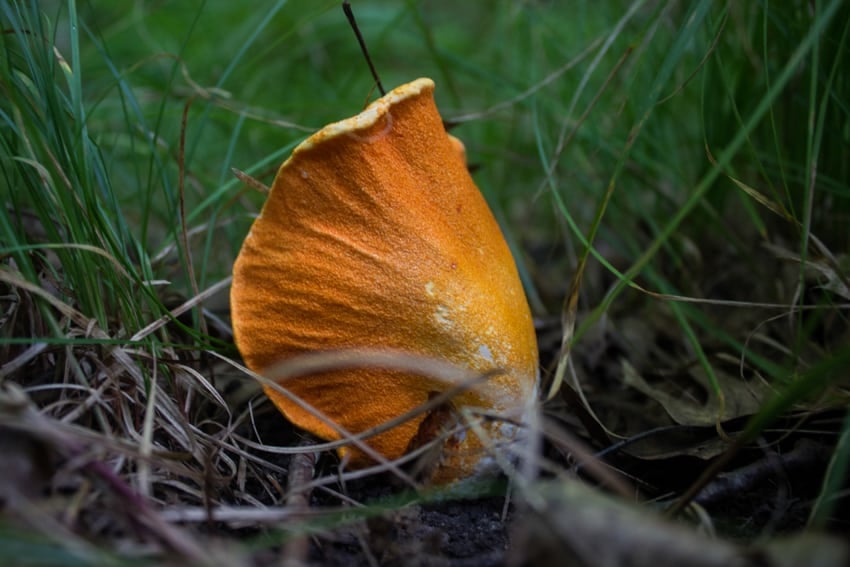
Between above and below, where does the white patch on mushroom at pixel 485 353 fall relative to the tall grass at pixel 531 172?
below

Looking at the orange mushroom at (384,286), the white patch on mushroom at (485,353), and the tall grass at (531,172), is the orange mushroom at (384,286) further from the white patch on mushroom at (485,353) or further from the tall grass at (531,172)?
the tall grass at (531,172)

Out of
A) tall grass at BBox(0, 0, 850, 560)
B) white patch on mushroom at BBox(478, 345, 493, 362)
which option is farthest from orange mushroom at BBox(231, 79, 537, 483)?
tall grass at BBox(0, 0, 850, 560)

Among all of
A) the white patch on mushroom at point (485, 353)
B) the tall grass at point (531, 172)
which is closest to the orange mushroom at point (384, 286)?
the white patch on mushroom at point (485, 353)

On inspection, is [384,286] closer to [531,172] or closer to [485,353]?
[485,353]

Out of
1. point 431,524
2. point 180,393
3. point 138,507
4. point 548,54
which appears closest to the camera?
point 138,507

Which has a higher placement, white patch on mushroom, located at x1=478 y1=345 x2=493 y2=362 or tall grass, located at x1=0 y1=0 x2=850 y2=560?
tall grass, located at x1=0 y1=0 x2=850 y2=560

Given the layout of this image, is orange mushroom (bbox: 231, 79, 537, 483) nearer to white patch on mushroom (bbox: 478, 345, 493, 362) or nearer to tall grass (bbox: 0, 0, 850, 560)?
white patch on mushroom (bbox: 478, 345, 493, 362)

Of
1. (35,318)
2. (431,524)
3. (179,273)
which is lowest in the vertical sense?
(431,524)

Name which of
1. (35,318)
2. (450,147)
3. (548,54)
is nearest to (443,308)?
(450,147)

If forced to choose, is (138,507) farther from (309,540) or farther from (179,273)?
(179,273)
